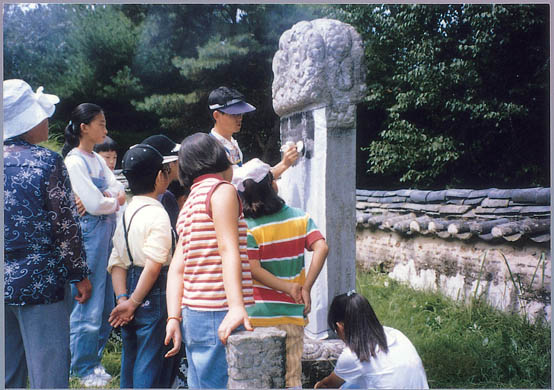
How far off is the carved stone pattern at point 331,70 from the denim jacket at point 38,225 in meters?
1.52

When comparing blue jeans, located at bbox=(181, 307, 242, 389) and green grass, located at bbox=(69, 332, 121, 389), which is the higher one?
blue jeans, located at bbox=(181, 307, 242, 389)

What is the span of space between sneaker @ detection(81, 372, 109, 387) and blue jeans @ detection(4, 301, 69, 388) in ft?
2.83

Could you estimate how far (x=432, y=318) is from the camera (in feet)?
14.4

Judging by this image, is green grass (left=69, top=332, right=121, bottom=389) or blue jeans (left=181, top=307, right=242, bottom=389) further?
green grass (left=69, top=332, right=121, bottom=389)

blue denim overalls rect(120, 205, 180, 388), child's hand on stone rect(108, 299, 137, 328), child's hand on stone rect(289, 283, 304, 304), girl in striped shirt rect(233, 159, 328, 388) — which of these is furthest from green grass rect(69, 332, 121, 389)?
child's hand on stone rect(289, 283, 304, 304)

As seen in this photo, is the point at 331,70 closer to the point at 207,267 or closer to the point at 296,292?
the point at 296,292

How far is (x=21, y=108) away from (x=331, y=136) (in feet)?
5.50

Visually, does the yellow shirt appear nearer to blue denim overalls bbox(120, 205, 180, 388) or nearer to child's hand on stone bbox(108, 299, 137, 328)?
blue denim overalls bbox(120, 205, 180, 388)

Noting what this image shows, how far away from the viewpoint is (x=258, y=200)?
2.47m

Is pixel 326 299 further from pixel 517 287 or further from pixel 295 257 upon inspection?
pixel 517 287

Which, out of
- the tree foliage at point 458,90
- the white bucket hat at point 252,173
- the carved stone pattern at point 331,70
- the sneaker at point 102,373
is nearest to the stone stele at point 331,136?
the carved stone pattern at point 331,70

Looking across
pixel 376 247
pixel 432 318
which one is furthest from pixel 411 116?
pixel 432 318

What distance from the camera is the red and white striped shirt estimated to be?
185 cm

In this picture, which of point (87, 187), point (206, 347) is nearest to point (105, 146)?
point (87, 187)
